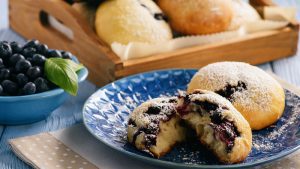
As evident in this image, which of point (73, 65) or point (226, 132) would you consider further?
point (73, 65)

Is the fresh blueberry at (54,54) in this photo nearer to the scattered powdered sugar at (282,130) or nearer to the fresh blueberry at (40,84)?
the fresh blueberry at (40,84)

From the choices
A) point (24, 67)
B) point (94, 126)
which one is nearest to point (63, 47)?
point (24, 67)

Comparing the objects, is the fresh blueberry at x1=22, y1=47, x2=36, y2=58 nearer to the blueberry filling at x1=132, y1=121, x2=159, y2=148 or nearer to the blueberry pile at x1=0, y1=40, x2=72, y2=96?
the blueberry pile at x1=0, y1=40, x2=72, y2=96

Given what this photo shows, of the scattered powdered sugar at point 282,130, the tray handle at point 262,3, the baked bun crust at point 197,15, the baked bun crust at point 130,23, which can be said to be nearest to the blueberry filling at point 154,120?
the scattered powdered sugar at point 282,130

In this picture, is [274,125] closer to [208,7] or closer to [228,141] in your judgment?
[228,141]

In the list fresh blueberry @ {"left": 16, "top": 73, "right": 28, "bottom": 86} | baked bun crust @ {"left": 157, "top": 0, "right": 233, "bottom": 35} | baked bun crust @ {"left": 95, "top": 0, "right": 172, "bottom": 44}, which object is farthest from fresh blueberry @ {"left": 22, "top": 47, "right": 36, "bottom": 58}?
baked bun crust @ {"left": 157, "top": 0, "right": 233, "bottom": 35}

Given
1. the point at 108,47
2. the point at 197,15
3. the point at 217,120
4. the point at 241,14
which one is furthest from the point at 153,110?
the point at 241,14

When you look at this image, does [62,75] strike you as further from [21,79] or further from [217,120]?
[217,120]
